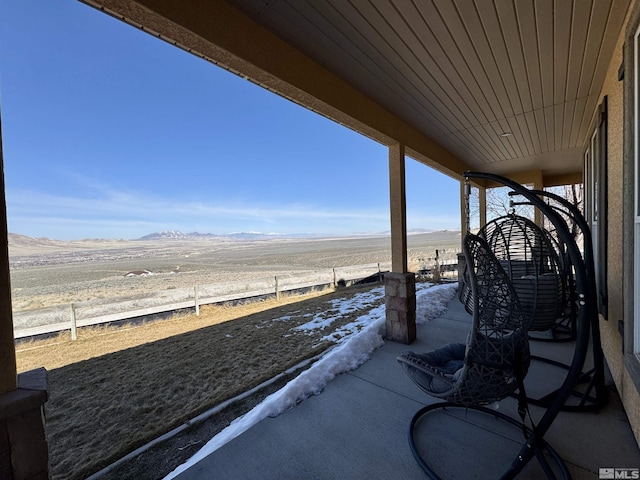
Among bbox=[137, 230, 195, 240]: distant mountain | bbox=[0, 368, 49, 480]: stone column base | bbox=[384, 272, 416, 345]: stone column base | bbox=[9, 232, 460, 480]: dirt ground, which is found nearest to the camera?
bbox=[0, 368, 49, 480]: stone column base

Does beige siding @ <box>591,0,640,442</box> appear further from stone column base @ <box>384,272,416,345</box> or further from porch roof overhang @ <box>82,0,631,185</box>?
stone column base @ <box>384,272,416,345</box>

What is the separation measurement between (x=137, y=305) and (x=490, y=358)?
31.8 feet

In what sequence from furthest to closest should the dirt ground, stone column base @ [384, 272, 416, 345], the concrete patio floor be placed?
stone column base @ [384, 272, 416, 345]
the dirt ground
the concrete patio floor

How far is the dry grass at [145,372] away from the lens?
254 cm

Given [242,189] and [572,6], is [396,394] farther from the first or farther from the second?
[242,189]

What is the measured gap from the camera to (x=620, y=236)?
1.99m

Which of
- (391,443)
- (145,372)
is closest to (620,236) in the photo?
(391,443)

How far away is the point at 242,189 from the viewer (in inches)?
2173

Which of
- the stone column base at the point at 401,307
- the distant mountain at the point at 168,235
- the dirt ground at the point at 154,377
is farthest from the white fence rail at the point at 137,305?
the distant mountain at the point at 168,235

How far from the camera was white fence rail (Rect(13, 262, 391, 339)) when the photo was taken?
21.4ft

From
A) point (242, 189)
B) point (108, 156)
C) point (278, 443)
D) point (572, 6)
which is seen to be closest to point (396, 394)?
point (278, 443)

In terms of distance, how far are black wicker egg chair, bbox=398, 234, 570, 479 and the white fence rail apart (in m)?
7.68

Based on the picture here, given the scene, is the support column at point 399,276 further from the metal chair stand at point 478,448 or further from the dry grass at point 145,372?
the metal chair stand at point 478,448

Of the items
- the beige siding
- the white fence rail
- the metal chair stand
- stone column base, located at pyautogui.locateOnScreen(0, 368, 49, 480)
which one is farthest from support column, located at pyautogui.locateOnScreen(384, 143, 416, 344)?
the white fence rail
